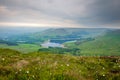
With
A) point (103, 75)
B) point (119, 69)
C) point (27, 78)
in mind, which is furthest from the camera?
point (119, 69)

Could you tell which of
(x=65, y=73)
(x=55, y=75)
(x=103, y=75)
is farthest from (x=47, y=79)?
(x=103, y=75)

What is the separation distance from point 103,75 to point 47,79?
373cm

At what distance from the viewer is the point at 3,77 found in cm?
975

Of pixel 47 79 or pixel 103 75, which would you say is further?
pixel 103 75

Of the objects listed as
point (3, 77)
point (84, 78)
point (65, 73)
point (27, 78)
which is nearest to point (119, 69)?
point (84, 78)

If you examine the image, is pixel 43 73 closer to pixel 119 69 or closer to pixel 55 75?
pixel 55 75

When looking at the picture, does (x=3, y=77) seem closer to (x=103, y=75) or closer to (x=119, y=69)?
(x=103, y=75)

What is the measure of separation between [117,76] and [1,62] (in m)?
8.90

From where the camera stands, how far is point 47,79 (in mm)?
9766

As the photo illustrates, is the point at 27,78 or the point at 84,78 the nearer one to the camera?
the point at 27,78

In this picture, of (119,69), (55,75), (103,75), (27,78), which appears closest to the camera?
(27,78)

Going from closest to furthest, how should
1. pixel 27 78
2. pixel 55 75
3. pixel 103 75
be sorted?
pixel 27 78
pixel 55 75
pixel 103 75

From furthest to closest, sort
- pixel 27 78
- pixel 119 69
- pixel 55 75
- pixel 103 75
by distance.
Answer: pixel 119 69 → pixel 103 75 → pixel 55 75 → pixel 27 78

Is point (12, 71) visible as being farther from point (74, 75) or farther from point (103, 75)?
point (103, 75)
